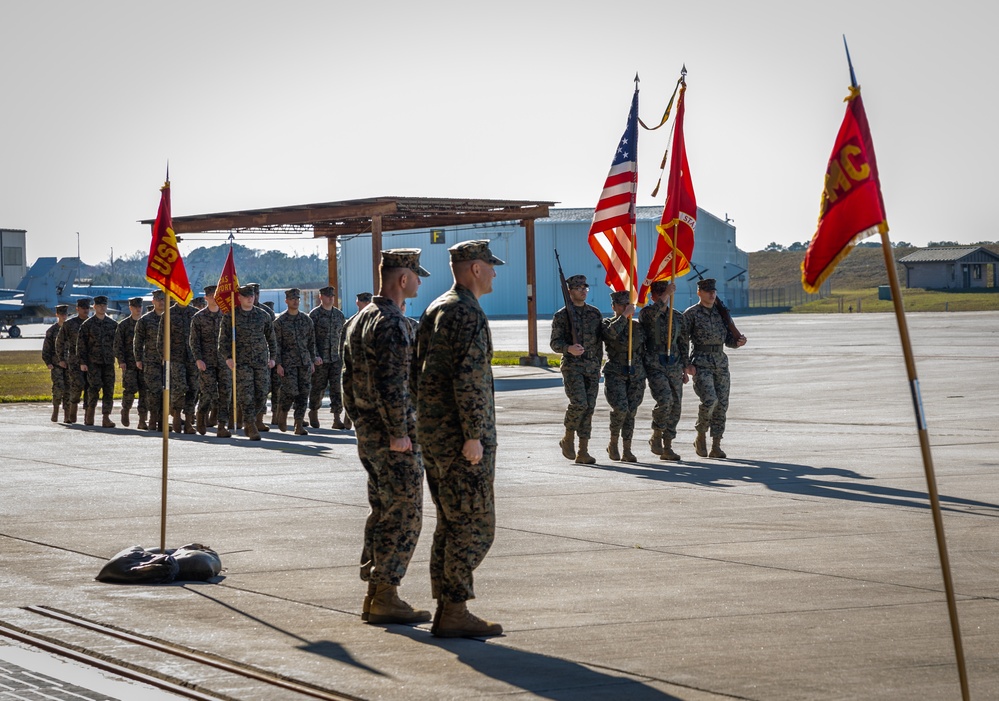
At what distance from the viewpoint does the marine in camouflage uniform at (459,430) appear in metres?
6.77

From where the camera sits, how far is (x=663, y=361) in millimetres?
15695

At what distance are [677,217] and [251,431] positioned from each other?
6.91 m

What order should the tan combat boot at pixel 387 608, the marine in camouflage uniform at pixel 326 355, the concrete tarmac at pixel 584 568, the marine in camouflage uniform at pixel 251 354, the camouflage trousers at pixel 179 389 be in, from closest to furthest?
the concrete tarmac at pixel 584 568 → the tan combat boot at pixel 387 608 → the marine in camouflage uniform at pixel 251 354 → the camouflage trousers at pixel 179 389 → the marine in camouflage uniform at pixel 326 355

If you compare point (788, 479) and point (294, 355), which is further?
point (294, 355)

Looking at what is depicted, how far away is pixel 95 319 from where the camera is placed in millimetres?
22953

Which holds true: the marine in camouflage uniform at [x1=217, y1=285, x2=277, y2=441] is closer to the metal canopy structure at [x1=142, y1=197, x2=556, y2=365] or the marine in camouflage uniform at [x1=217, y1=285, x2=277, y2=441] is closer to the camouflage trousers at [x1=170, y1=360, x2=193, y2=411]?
the camouflage trousers at [x1=170, y1=360, x2=193, y2=411]

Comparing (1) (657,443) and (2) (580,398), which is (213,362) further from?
(1) (657,443)

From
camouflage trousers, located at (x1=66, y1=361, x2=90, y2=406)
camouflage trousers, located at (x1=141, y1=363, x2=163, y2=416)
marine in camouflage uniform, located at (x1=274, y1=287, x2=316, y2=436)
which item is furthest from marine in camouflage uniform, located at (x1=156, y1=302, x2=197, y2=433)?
camouflage trousers, located at (x1=66, y1=361, x2=90, y2=406)

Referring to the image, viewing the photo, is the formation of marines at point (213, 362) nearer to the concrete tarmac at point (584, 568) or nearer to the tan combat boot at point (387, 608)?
the concrete tarmac at point (584, 568)

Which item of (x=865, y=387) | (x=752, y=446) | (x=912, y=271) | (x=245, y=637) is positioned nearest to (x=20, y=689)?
(x=245, y=637)

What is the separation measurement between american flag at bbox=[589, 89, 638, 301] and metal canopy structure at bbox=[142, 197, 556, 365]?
49.0 feet

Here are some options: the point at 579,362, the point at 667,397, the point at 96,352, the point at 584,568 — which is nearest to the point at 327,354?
the point at 96,352

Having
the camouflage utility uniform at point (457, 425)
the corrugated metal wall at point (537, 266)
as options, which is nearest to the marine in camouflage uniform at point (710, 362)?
the camouflage utility uniform at point (457, 425)

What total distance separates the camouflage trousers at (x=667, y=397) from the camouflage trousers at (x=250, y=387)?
20.8 ft
